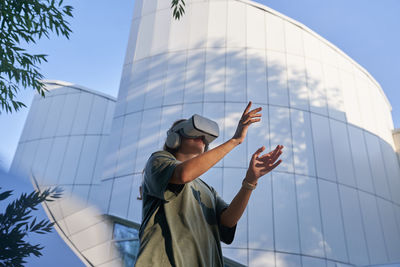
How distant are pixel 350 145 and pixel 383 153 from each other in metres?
2.15

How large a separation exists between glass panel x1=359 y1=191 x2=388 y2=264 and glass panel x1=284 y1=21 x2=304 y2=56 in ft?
15.5

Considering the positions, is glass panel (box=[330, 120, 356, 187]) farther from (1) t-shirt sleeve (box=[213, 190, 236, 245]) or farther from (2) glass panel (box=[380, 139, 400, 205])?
(1) t-shirt sleeve (box=[213, 190, 236, 245])

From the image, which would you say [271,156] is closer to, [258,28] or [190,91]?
[190,91]

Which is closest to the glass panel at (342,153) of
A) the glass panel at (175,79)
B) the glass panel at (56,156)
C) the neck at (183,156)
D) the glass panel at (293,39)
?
the glass panel at (293,39)

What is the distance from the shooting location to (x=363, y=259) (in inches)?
354

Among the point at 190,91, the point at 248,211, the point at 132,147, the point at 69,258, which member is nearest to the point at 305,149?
the point at 248,211

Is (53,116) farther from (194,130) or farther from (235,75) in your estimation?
(194,130)

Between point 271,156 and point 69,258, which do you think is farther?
point 69,258

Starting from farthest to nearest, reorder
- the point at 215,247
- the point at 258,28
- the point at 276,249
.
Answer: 1. the point at 258,28
2. the point at 276,249
3. the point at 215,247

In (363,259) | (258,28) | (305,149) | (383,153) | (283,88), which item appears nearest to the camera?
(363,259)

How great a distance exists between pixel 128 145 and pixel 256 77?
13.8ft

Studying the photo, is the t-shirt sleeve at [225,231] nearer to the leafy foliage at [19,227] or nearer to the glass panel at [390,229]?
the leafy foliage at [19,227]

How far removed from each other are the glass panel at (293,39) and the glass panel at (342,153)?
2524 mm

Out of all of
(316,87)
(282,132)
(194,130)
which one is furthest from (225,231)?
(316,87)
